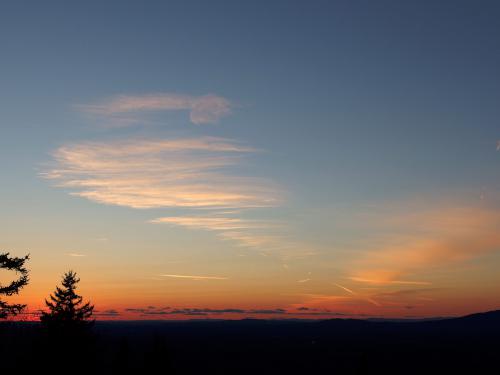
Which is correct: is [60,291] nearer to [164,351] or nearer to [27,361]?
[27,361]

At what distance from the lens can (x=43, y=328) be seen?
3019cm

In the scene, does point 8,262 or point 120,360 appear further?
point 120,360

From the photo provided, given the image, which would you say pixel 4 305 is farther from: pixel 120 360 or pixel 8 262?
pixel 120 360

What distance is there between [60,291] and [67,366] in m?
3.89

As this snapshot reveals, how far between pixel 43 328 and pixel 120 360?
37.8 feet

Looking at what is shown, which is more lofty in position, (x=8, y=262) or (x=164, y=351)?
(x=8, y=262)

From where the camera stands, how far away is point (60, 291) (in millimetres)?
29641

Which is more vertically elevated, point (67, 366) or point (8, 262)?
point (8, 262)

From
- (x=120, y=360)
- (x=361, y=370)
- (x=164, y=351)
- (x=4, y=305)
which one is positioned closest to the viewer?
(x=4, y=305)

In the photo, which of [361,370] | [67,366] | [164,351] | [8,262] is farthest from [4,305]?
[361,370]

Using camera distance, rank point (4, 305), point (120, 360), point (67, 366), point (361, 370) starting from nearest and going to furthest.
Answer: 1. point (4, 305)
2. point (67, 366)
3. point (120, 360)
4. point (361, 370)

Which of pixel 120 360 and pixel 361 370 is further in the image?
pixel 361 370

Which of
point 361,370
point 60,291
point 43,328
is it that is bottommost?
point 361,370

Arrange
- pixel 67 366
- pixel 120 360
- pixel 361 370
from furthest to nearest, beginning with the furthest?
pixel 361 370 < pixel 120 360 < pixel 67 366
